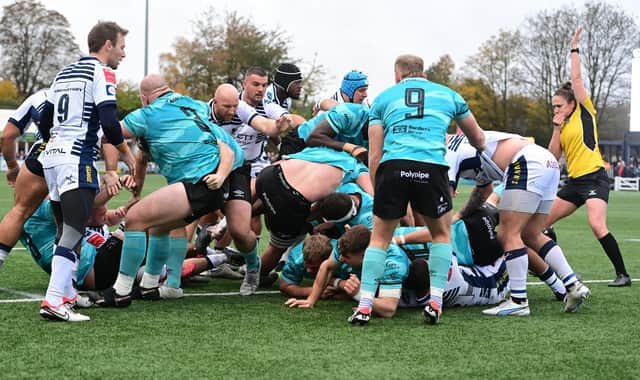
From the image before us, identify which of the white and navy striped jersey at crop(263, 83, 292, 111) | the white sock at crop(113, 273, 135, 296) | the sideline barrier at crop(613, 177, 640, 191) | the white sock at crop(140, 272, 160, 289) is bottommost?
the sideline barrier at crop(613, 177, 640, 191)

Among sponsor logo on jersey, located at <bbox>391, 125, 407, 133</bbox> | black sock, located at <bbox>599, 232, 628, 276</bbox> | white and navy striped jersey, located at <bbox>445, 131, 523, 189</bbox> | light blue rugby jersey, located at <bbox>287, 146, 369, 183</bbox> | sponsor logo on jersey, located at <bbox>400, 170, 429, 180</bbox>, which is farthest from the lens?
black sock, located at <bbox>599, 232, 628, 276</bbox>

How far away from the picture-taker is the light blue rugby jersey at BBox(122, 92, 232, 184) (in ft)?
22.2

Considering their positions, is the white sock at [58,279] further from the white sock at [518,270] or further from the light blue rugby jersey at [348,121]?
the white sock at [518,270]

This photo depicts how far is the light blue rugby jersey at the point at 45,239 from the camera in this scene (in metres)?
7.27

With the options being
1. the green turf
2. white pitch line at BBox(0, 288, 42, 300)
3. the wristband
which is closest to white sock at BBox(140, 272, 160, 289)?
the green turf

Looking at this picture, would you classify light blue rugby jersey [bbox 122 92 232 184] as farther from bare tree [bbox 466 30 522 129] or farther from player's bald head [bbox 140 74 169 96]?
bare tree [bbox 466 30 522 129]

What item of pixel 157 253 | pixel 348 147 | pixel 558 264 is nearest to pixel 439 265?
pixel 558 264

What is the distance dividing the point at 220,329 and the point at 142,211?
1.41 m

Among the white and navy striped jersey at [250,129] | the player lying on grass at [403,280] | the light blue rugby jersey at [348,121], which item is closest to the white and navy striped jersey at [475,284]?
the player lying on grass at [403,280]

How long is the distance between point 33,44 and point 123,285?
217ft

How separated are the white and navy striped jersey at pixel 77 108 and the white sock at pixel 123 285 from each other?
1056mm

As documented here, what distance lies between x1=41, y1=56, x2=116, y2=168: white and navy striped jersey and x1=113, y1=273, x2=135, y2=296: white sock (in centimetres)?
106

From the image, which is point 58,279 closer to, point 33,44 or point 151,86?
point 151,86

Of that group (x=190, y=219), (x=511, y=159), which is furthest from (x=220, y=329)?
(x=511, y=159)
